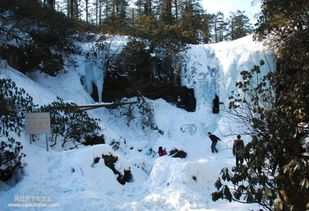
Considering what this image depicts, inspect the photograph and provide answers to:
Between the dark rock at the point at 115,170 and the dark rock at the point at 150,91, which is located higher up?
the dark rock at the point at 150,91

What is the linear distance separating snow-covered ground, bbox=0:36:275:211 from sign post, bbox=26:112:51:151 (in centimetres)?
45

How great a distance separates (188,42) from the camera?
69.2ft

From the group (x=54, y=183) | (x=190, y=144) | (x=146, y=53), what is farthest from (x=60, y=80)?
(x=54, y=183)

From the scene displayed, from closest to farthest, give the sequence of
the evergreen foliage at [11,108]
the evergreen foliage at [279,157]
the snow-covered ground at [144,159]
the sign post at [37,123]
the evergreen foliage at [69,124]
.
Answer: the evergreen foliage at [279,157], the snow-covered ground at [144,159], the evergreen foliage at [11,108], the sign post at [37,123], the evergreen foliage at [69,124]

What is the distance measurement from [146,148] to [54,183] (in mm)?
7847

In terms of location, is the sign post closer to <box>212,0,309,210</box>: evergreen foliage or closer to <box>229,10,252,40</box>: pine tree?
<box>212,0,309,210</box>: evergreen foliage

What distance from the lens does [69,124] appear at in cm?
1309

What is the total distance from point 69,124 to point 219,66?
946cm

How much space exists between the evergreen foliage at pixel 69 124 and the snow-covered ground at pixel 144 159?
1030 mm

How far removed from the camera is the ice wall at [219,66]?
58.5ft

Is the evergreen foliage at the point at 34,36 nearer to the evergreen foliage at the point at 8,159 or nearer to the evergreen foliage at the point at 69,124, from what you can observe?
the evergreen foliage at the point at 69,124

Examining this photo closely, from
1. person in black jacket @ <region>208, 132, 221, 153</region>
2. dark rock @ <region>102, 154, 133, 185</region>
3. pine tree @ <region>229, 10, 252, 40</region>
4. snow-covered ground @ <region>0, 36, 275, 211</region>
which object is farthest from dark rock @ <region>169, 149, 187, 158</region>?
pine tree @ <region>229, 10, 252, 40</region>

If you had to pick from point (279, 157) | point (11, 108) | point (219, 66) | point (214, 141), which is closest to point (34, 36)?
point (11, 108)

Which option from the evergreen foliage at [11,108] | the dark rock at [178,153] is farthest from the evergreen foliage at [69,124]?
the dark rock at [178,153]
